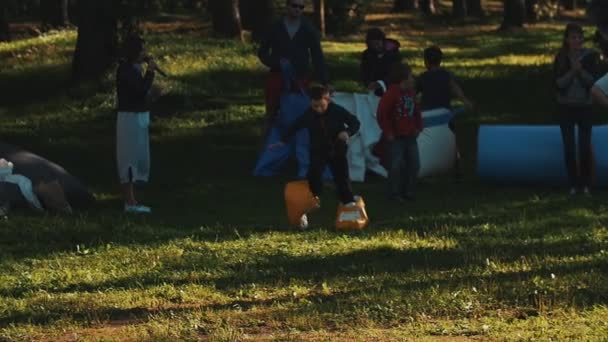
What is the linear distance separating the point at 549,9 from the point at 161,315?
3839 cm

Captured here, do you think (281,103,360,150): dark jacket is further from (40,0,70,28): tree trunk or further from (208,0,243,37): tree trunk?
(40,0,70,28): tree trunk

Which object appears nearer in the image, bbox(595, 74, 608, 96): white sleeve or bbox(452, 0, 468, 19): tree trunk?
bbox(595, 74, 608, 96): white sleeve

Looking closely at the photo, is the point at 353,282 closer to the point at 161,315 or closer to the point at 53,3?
the point at 161,315

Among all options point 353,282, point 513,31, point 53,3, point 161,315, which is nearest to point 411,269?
point 353,282

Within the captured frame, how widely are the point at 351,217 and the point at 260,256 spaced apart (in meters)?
1.65

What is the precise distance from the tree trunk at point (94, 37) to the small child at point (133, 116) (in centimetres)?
756

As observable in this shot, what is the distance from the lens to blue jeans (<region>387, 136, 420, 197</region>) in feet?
47.5

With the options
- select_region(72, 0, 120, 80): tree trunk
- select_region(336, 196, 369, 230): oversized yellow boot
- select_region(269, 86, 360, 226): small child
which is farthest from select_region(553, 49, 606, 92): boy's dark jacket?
select_region(72, 0, 120, 80): tree trunk

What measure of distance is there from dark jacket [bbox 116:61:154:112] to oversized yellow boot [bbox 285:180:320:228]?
7.46 feet

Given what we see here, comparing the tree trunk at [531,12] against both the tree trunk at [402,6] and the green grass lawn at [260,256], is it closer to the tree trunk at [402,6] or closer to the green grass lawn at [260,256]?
the tree trunk at [402,6]

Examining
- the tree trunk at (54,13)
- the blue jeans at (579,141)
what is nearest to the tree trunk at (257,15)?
the tree trunk at (54,13)

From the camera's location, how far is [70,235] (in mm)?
11898

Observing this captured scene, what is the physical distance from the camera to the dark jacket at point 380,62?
16203 millimetres

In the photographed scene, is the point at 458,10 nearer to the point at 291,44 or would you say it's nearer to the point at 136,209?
the point at 291,44
